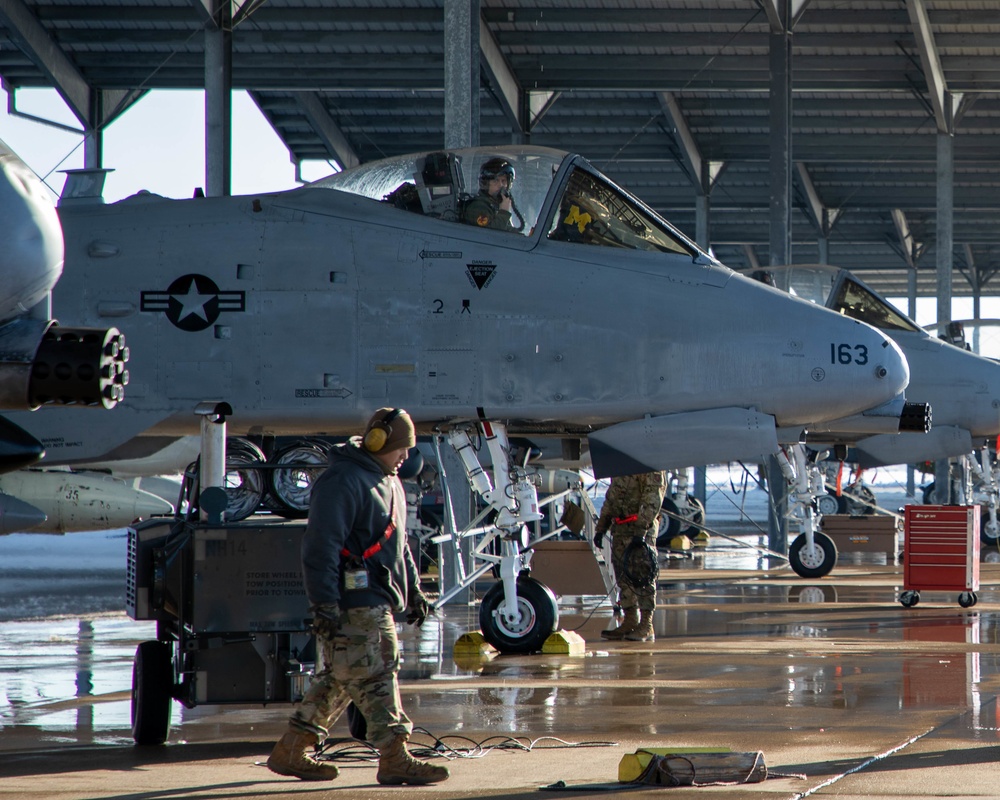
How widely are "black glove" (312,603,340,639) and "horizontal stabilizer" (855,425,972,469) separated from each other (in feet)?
45.1

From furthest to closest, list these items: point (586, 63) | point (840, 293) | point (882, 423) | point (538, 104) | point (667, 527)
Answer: point (538, 104) → point (667, 527) → point (586, 63) → point (840, 293) → point (882, 423)

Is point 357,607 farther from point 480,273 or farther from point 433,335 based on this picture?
point 480,273

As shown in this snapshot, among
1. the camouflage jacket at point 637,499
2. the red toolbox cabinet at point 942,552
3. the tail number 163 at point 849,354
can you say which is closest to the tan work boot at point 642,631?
the camouflage jacket at point 637,499

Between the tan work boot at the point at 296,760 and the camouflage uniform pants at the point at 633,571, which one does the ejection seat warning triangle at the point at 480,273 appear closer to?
the camouflage uniform pants at the point at 633,571

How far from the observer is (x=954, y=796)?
509 cm

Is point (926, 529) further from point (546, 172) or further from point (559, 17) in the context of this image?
point (559, 17)

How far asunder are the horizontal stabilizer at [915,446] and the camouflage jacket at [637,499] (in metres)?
7.67

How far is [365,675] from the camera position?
5.55 m

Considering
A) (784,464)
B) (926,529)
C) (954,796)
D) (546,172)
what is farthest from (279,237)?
(784,464)

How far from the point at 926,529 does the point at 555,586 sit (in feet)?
13.0

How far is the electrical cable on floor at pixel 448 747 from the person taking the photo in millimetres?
6254

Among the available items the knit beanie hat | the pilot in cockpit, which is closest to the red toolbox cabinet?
the pilot in cockpit

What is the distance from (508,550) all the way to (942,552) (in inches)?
262

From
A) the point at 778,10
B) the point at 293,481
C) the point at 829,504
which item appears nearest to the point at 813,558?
the point at 293,481
